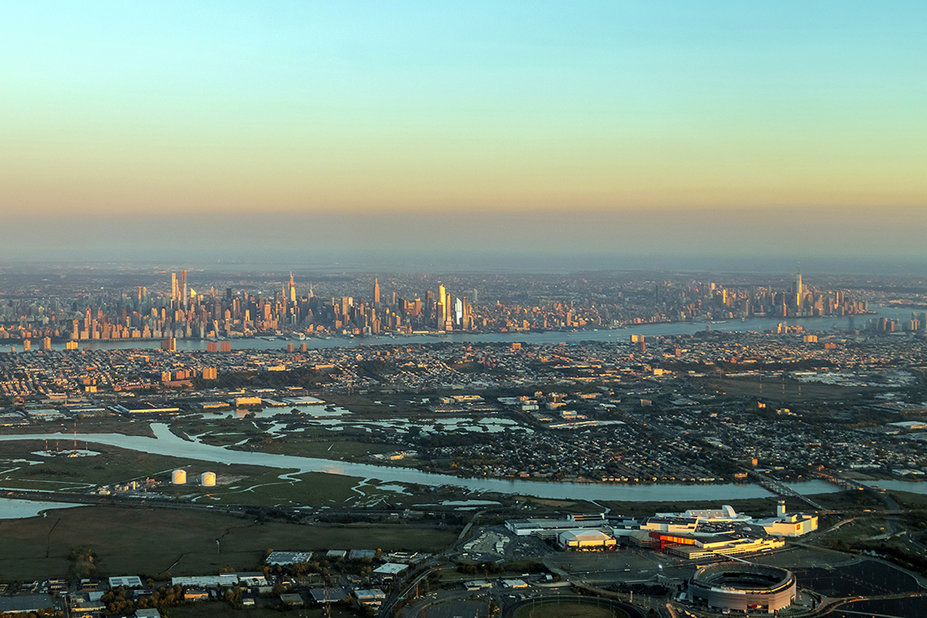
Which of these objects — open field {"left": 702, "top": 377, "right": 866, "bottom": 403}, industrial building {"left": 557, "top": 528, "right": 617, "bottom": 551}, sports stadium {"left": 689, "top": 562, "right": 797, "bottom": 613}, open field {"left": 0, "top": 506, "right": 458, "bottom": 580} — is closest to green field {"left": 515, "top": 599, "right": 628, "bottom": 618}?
sports stadium {"left": 689, "top": 562, "right": 797, "bottom": 613}

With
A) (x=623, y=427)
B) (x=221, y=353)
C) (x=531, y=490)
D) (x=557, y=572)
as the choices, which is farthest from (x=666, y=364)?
(x=557, y=572)

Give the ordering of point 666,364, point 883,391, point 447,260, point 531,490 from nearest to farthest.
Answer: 1. point 531,490
2. point 883,391
3. point 666,364
4. point 447,260

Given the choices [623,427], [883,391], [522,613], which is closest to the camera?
[522,613]

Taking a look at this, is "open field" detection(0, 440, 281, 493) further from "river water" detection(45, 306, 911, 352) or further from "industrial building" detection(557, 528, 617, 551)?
"river water" detection(45, 306, 911, 352)

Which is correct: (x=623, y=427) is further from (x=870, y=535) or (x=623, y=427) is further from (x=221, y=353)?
(x=221, y=353)

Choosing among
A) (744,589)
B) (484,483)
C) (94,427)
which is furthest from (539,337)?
(744,589)

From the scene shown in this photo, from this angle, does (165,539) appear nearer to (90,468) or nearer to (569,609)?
(90,468)

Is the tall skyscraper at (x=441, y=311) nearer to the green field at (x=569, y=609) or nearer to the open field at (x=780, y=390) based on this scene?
the open field at (x=780, y=390)
